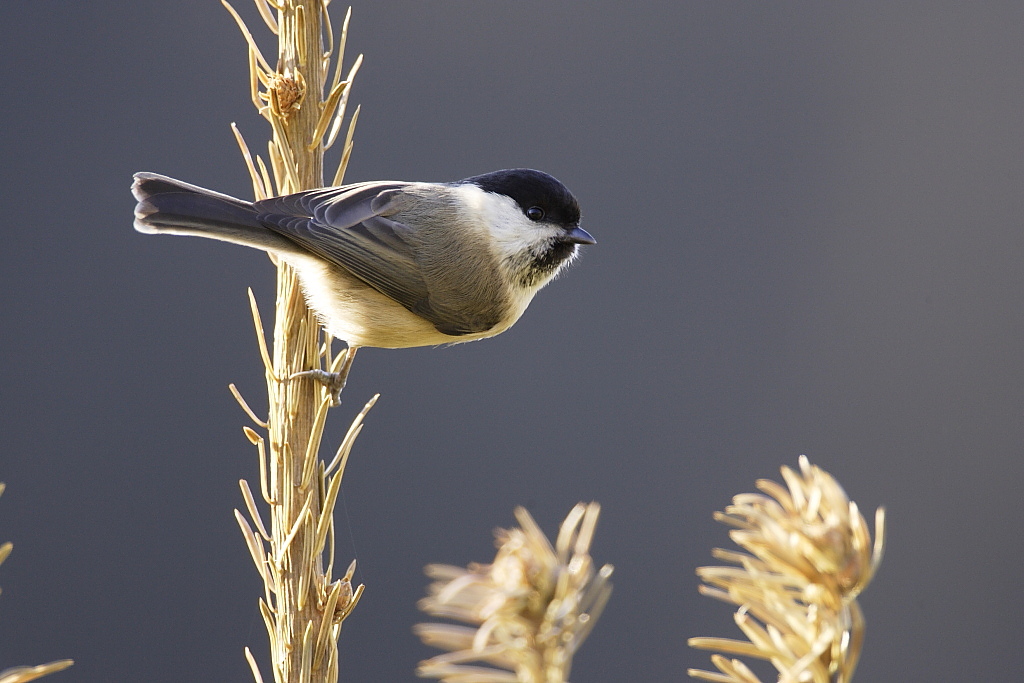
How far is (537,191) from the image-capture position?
1.04m

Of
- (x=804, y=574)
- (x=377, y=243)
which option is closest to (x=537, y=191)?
(x=377, y=243)

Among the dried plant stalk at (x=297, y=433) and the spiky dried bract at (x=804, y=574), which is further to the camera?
the dried plant stalk at (x=297, y=433)

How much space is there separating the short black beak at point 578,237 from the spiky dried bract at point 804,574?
0.81 m

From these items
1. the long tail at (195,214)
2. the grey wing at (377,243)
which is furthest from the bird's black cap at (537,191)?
the long tail at (195,214)

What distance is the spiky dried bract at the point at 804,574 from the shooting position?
24cm

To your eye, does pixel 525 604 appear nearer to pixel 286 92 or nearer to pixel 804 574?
pixel 804 574

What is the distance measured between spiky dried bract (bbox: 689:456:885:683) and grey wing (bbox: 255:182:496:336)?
665mm

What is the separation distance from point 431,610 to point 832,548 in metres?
0.12

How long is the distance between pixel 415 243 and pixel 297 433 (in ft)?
1.70

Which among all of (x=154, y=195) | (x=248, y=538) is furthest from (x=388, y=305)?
(x=248, y=538)

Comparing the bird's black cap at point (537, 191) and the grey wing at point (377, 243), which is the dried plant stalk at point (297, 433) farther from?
the bird's black cap at point (537, 191)

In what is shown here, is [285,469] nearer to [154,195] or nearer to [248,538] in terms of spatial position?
[248,538]

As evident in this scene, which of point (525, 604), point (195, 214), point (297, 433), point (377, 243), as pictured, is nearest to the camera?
point (525, 604)

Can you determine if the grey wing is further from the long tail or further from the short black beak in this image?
the short black beak
